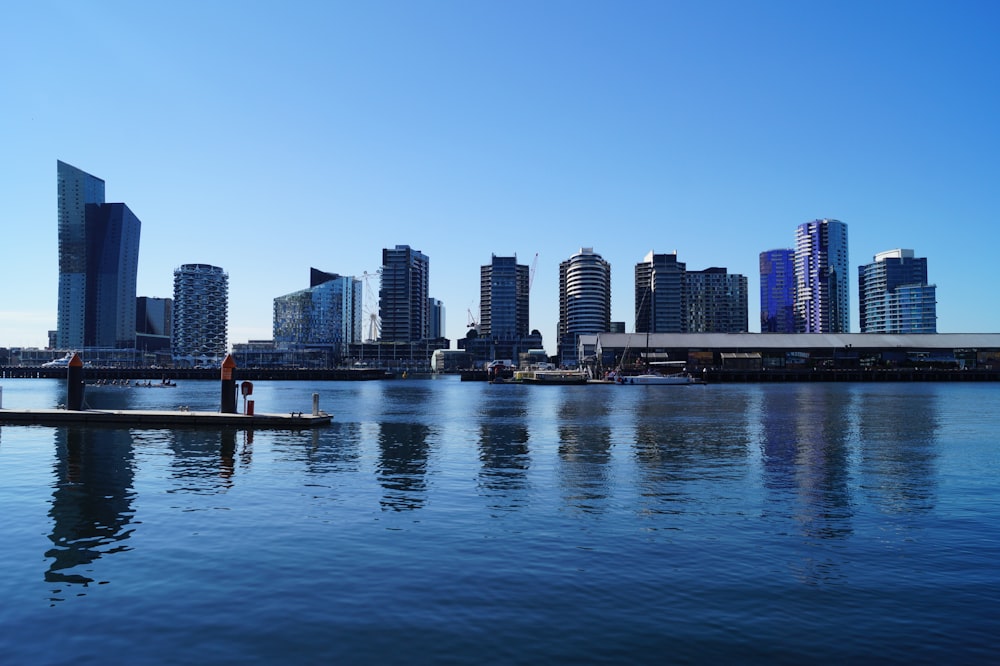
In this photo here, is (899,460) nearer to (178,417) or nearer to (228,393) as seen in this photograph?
(228,393)

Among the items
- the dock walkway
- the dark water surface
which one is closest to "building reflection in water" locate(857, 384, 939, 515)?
the dark water surface

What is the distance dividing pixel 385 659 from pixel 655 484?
79.5ft

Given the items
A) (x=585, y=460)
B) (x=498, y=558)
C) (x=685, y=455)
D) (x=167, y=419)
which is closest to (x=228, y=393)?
(x=167, y=419)

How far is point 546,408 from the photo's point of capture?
10269 cm

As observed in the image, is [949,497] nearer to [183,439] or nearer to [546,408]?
[183,439]

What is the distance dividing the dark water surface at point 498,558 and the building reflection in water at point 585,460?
1.15 ft

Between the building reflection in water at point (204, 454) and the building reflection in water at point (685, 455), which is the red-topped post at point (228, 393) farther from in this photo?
the building reflection in water at point (685, 455)

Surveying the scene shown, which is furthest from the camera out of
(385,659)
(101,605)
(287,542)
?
(287,542)

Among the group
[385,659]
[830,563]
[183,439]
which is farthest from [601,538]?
[183,439]

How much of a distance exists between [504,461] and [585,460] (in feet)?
17.5

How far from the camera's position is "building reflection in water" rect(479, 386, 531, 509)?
3272cm

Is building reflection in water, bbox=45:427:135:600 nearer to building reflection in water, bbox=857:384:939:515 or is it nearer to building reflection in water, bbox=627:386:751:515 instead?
building reflection in water, bbox=627:386:751:515

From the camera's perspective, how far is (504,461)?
147 ft

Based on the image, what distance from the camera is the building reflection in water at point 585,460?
1270 inches
